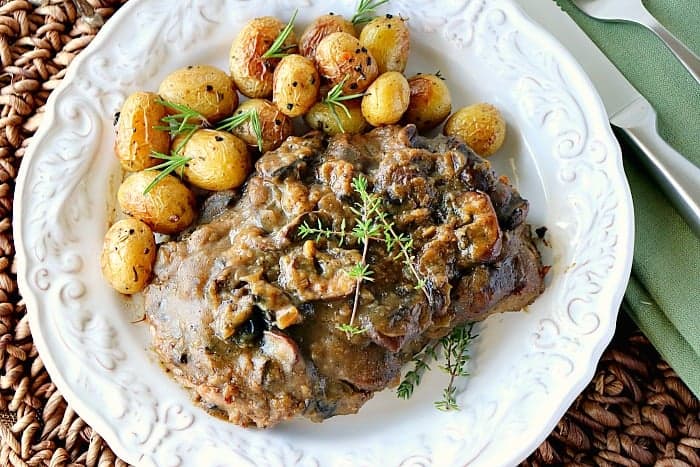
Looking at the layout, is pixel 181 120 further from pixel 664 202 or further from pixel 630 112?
pixel 664 202

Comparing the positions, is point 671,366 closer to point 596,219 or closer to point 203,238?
point 596,219

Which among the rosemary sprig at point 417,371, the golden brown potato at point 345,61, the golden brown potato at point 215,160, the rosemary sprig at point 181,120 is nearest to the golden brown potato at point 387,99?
the golden brown potato at point 345,61

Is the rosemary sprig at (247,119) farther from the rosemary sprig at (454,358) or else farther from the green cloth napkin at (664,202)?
the green cloth napkin at (664,202)

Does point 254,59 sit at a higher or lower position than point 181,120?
higher

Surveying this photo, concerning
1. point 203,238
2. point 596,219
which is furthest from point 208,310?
point 596,219

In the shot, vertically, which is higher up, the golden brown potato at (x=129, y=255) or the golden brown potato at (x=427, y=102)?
the golden brown potato at (x=427, y=102)

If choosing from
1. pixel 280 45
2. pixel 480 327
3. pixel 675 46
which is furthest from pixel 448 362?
pixel 675 46
